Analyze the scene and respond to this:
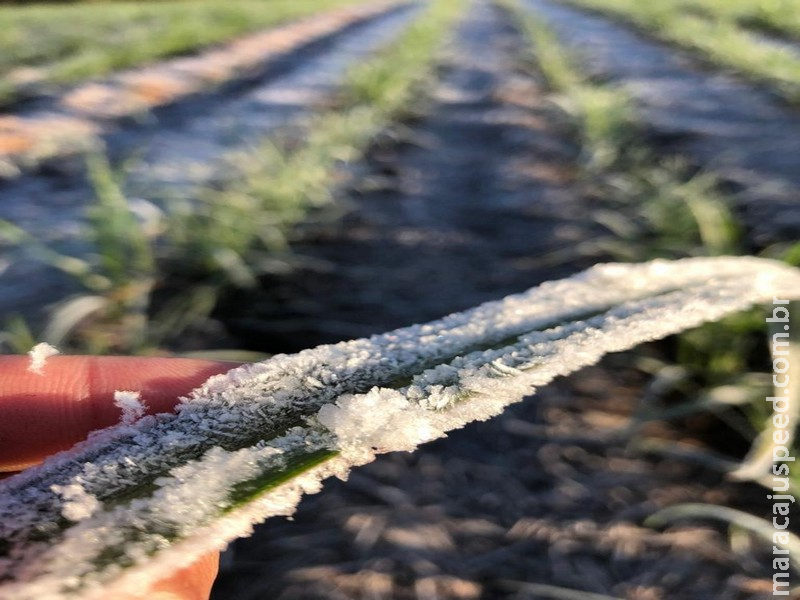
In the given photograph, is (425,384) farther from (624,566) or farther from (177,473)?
(624,566)

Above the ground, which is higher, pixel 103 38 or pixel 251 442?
pixel 103 38

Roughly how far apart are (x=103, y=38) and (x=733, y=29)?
3678 millimetres

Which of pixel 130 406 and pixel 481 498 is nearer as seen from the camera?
pixel 130 406

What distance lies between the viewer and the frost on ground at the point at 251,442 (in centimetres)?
28

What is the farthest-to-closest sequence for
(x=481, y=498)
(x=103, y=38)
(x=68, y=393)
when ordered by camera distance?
(x=103, y=38) < (x=481, y=498) < (x=68, y=393)

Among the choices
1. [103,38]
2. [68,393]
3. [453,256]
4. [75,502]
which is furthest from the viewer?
[103,38]

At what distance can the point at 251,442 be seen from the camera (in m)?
0.33

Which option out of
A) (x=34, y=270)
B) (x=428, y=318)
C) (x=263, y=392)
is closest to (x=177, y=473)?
(x=263, y=392)

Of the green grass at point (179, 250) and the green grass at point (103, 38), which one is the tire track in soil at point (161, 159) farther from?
the green grass at point (103, 38)

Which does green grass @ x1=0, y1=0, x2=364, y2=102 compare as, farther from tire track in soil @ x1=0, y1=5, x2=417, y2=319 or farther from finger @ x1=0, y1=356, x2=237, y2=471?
finger @ x1=0, y1=356, x2=237, y2=471

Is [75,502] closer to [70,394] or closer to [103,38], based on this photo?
[70,394]

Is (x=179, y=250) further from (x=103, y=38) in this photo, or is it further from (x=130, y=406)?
(x=103, y=38)

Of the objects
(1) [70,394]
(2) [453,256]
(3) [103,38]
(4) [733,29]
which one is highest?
(3) [103,38]

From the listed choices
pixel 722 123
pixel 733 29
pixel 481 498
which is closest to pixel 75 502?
pixel 481 498
